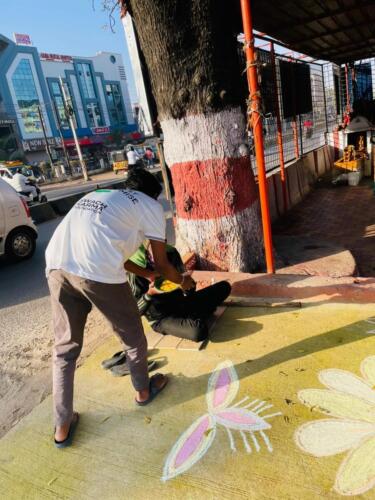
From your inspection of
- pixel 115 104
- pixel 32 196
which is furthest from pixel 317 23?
pixel 115 104

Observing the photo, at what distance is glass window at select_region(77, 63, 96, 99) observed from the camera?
50.1 metres

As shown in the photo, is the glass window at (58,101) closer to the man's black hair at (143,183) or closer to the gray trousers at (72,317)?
the man's black hair at (143,183)

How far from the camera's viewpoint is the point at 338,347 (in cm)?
259

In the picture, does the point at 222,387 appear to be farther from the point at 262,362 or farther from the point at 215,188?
the point at 215,188

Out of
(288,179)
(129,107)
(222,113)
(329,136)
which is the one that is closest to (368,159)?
(329,136)

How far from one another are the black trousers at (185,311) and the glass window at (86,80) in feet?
176

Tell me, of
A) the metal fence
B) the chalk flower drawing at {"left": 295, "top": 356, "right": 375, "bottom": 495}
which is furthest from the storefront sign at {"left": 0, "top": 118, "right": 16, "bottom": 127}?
the chalk flower drawing at {"left": 295, "top": 356, "right": 375, "bottom": 495}

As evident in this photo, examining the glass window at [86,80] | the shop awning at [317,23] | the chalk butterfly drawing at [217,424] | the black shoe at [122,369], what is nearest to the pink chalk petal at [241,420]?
the chalk butterfly drawing at [217,424]

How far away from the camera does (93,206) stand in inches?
85.7

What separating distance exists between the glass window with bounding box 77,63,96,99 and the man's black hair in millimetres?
53763

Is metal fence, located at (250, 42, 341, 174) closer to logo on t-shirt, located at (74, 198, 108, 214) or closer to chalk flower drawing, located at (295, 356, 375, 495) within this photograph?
logo on t-shirt, located at (74, 198, 108, 214)

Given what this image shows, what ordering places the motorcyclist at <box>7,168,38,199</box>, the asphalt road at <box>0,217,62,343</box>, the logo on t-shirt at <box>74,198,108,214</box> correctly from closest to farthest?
the logo on t-shirt at <box>74,198,108,214</box>, the asphalt road at <box>0,217,62,343</box>, the motorcyclist at <box>7,168,38,199</box>

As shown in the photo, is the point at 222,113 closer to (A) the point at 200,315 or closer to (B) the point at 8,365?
(A) the point at 200,315

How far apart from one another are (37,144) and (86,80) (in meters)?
12.7
